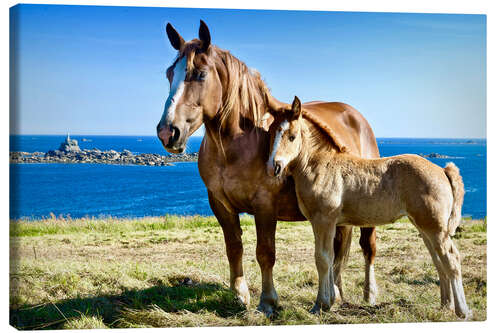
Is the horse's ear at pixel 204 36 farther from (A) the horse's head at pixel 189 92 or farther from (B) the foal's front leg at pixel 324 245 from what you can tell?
(B) the foal's front leg at pixel 324 245

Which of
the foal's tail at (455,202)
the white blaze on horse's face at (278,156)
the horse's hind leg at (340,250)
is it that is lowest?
the horse's hind leg at (340,250)

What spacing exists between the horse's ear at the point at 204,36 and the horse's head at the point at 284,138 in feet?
2.62

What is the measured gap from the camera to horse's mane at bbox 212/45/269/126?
4.23m

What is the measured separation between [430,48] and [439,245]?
112 inches

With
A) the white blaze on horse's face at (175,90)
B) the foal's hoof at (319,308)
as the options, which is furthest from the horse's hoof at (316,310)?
the white blaze on horse's face at (175,90)

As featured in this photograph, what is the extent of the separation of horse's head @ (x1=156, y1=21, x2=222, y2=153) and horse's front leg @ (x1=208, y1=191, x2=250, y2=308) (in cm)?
83

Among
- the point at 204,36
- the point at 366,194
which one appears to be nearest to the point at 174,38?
the point at 204,36

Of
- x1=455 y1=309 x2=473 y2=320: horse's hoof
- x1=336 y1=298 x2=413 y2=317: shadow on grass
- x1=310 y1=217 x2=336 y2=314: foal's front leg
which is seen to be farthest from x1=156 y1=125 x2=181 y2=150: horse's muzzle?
x1=455 y1=309 x2=473 y2=320: horse's hoof

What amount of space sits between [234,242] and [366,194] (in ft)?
4.21

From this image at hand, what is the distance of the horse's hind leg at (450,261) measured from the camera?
12.9ft

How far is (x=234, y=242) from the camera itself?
458cm
